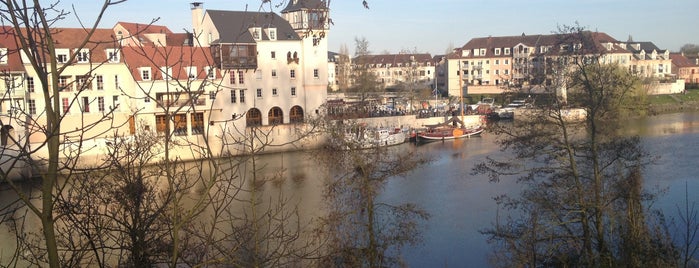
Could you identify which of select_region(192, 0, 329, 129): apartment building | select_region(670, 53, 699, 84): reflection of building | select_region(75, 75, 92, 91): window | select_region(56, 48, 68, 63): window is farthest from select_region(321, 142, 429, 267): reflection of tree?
select_region(670, 53, 699, 84): reflection of building

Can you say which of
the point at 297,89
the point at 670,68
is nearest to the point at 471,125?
the point at 297,89

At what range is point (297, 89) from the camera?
21250mm

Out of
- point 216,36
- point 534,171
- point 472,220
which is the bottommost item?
point 472,220

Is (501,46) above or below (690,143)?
above

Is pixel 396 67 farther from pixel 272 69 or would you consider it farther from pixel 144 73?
pixel 144 73

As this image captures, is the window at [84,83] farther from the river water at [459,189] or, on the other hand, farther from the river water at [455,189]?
the river water at [459,189]

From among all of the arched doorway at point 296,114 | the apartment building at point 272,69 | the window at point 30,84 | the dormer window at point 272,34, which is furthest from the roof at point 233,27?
the window at point 30,84

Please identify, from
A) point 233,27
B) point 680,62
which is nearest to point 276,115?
point 233,27

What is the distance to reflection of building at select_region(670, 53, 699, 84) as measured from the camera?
43688 mm

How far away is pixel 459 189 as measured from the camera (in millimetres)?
13195

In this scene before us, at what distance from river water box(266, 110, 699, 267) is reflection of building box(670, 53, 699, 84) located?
25.7 metres

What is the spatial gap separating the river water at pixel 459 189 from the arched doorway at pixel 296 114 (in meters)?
2.28

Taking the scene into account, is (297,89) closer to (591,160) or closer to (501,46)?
(591,160)

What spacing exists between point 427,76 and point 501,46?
31.0 feet
